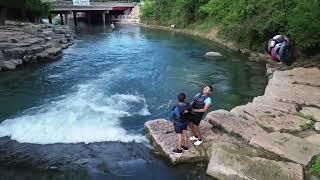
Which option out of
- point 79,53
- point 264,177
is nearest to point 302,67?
point 264,177

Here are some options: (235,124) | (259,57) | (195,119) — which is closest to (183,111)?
(195,119)

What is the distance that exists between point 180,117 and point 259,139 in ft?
7.93

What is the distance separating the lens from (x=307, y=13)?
2064 cm

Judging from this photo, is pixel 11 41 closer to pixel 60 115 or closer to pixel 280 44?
pixel 60 115

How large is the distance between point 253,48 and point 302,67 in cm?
861

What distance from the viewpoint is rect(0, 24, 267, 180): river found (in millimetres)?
10828

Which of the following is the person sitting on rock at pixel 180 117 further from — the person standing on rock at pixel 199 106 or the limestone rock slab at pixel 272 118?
the limestone rock slab at pixel 272 118

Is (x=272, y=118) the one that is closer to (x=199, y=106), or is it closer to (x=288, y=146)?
(x=288, y=146)

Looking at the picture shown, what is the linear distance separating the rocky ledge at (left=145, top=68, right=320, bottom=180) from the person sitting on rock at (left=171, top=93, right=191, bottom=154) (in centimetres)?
39

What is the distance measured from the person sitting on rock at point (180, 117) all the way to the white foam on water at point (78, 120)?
208 cm

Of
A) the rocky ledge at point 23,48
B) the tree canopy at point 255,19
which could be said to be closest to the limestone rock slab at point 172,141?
the tree canopy at point 255,19

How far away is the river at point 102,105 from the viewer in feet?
35.5

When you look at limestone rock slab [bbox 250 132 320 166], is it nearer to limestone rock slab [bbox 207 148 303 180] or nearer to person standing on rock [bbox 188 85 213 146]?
limestone rock slab [bbox 207 148 303 180]

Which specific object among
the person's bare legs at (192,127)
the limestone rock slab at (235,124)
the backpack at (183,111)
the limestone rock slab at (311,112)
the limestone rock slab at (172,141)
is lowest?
the limestone rock slab at (172,141)
